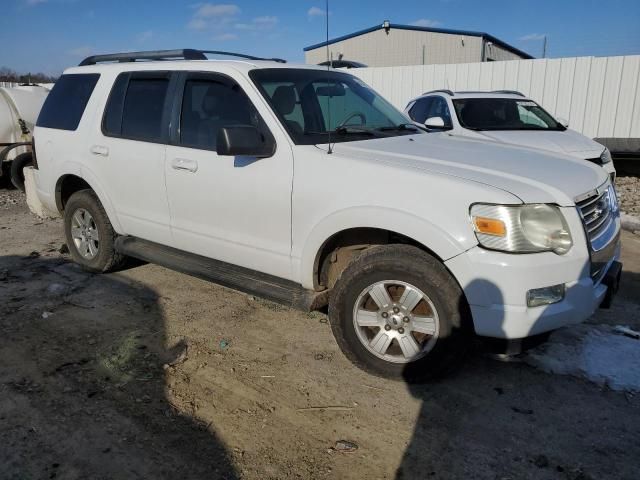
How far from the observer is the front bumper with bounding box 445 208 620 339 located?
288 cm

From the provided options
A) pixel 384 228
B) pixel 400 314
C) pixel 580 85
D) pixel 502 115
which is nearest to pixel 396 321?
pixel 400 314

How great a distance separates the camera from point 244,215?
12.6ft

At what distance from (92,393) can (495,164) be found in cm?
277

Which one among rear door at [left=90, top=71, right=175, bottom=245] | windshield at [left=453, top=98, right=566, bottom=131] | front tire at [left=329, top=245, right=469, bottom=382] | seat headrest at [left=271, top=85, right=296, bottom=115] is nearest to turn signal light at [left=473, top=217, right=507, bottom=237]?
front tire at [left=329, top=245, right=469, bottom=382]

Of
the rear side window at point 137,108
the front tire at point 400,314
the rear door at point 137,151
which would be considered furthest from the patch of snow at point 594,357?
the rear side window at point 137,108

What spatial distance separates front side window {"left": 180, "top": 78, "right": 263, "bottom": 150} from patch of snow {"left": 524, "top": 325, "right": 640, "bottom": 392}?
255 cm

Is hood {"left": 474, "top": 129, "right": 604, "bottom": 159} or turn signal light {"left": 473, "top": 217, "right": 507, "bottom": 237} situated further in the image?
hood {"left": 474, "top": 129, "right": 604, "bottom": 159}

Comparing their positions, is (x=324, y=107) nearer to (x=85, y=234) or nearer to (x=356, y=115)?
(x=356, y=115)

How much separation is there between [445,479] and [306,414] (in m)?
0.88

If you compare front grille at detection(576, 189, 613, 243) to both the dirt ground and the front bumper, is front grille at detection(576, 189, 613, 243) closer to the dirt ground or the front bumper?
the front bumper

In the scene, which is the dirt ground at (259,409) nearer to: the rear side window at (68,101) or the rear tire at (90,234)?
the rear tire at (90,234)

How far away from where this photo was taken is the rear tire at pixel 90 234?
5.18 m

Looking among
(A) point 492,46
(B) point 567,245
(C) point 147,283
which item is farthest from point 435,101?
(A) point 492,46

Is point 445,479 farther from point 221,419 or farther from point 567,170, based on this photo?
point 567,170
